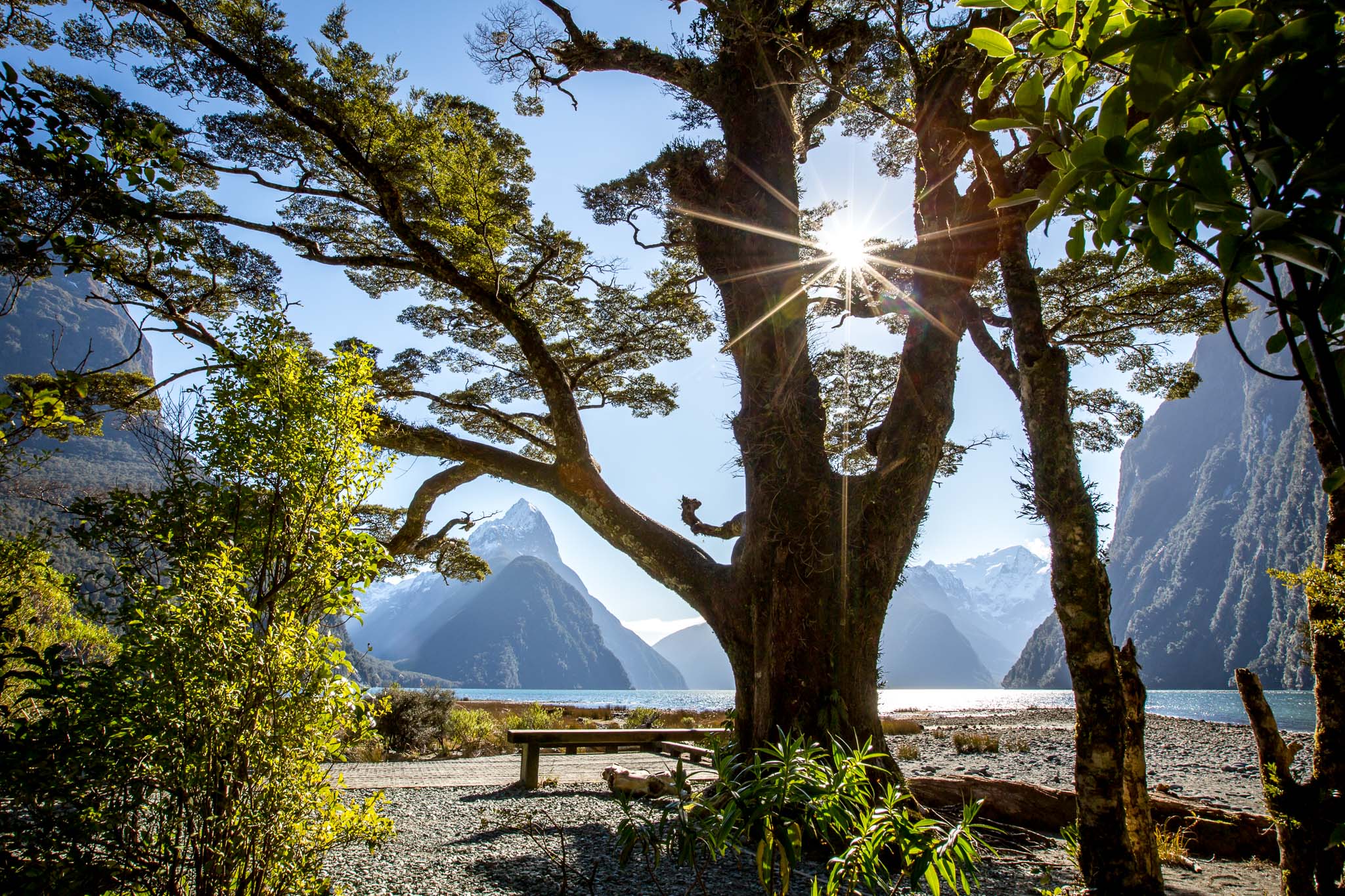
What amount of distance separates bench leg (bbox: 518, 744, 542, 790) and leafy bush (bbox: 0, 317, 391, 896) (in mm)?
4899

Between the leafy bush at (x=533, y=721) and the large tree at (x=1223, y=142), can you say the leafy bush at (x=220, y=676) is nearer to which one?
the large tree at (x=1223, y=142)

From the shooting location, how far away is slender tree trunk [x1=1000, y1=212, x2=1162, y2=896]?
10.2ft

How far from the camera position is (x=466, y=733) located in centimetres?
1219

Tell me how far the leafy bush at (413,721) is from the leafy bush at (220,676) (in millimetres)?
9039

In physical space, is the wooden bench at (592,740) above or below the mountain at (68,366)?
below

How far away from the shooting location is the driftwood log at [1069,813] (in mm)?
5215

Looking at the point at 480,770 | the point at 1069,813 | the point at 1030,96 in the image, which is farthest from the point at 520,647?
the point at 1030,96

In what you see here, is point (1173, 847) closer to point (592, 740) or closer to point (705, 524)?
point (705, 524)

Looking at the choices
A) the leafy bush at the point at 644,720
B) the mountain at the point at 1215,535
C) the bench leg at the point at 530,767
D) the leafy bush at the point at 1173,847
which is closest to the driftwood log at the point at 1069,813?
the leafy bush at the point at 1173,847

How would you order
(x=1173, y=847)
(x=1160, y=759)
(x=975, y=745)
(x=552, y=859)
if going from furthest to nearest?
1. (x=975, y=745)
2. (x=1160, y=759)
3. (x=1173, y=847)
4. (x=552, y=859)

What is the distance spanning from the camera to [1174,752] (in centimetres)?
1310

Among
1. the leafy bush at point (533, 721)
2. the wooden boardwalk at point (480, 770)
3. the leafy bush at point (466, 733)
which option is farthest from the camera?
the leafy bush at point (533, 721)

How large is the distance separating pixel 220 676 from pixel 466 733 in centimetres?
1152

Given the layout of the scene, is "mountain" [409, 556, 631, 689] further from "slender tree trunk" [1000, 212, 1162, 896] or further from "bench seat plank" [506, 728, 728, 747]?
"slender tree trunk" [1000, 212, 1162, 896]
